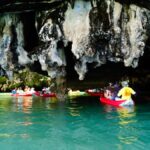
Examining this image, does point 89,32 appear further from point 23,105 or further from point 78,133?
point 23,105

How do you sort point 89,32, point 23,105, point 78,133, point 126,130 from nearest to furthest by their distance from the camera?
point 78,133
point 126,130
point 89,32
point 23,105

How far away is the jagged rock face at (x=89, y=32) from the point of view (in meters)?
17.2

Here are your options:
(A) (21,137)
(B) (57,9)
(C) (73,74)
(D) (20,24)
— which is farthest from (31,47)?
(A) (21,137)

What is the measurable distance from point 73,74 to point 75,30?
28.5 ft

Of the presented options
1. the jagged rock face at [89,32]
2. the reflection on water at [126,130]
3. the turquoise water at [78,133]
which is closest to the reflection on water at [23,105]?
the jagged rock face at [89,32]

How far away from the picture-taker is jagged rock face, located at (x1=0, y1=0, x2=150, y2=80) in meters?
17.2

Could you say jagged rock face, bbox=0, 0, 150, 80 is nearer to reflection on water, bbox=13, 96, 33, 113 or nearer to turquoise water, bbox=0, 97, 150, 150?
turquoise water, bbox=0, 97, 150, 150

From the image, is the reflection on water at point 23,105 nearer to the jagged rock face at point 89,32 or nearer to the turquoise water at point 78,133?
the jagged rock face at point 89,32

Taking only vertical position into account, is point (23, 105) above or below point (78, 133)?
above

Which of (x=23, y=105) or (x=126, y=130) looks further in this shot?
(x=23, y=105)

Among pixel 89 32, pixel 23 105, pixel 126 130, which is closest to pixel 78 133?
pixel 126 130

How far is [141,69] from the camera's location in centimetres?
2739

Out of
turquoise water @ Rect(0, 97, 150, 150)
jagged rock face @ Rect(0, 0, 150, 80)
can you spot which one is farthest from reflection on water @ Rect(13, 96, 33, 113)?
turquoise water @ Rect(0, 97, 150, 150)

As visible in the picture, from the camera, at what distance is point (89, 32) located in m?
17.5
